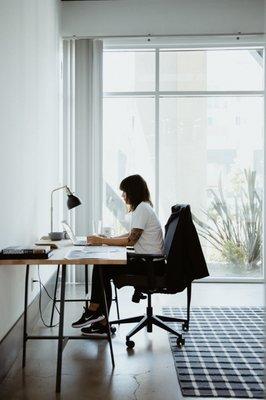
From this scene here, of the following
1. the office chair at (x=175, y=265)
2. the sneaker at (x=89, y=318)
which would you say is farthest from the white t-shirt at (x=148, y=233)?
the sneaker at (x=89, y=318)

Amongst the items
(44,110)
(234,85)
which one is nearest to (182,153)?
(234,85)

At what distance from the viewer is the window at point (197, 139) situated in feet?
18.5

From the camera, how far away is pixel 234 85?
5641 mm

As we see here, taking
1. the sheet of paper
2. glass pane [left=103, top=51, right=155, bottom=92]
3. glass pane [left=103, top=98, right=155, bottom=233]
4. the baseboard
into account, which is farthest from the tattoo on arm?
glass pane [left=103, top=51, right=155, bottom=92]

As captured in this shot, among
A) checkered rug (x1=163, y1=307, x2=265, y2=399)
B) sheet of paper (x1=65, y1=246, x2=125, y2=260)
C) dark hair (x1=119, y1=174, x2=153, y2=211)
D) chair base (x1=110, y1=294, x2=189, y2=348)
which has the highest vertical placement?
dark hair (x1=119, y1=174, x2=153, y2=211)

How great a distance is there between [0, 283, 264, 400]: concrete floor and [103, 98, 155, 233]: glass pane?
2007mm

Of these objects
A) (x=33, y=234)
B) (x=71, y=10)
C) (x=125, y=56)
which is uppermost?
(x=71, y=10)

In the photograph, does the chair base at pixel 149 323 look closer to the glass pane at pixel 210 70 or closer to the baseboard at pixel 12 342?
the baseboard at pixel 12 342

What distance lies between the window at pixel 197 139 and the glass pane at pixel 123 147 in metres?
0.01

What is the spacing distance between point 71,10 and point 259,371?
4.36 m

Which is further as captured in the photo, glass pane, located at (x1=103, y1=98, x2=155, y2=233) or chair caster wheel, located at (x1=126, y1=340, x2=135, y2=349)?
glass pane, located at (x1=103, y1=98, x2=155, y2=233)

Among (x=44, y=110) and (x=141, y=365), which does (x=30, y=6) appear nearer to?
(x=44, y=110)

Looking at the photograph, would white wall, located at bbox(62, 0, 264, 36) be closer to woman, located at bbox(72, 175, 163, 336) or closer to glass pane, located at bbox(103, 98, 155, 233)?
glass pane, located at bbox(103, 98, 155, 233)

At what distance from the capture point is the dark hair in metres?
3.50
